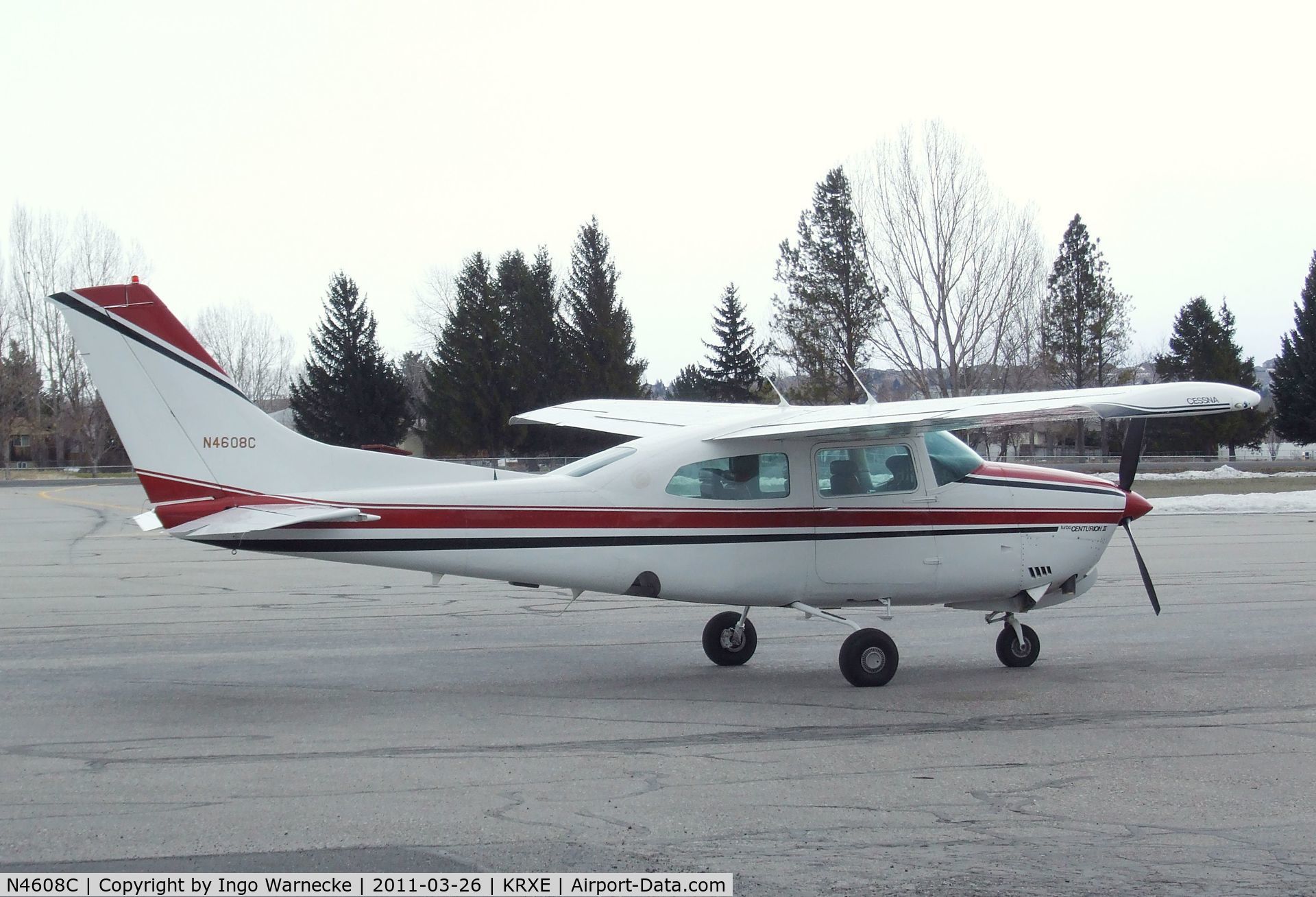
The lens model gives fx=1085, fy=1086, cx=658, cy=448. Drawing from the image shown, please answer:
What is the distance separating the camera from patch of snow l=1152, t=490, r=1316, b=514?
27.2 metres

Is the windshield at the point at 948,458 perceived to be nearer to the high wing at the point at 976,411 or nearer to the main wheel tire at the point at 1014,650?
the high wing at the point at 976,411

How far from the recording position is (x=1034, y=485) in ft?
30.9

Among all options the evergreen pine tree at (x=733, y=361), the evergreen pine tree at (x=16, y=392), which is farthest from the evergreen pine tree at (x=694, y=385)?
the evergreen pine tree at (x=16, y=392)

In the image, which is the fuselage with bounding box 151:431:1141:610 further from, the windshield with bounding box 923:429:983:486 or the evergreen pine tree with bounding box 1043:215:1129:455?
Result: the evergreen pine tree with bounding box 1043:215:1129:455

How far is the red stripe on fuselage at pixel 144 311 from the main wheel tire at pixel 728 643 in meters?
4.85

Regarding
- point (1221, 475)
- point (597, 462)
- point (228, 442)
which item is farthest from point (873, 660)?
point (1221, 475)

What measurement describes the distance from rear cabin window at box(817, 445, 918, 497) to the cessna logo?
183 inches

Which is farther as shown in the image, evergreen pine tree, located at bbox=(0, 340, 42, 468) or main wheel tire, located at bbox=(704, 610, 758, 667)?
evergreen pine tree, located at bbox=(0, 340, 42, 468)

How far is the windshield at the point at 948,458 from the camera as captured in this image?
9305 mm

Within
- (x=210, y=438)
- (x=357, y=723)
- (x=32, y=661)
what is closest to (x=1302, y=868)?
(x=357, y=723)

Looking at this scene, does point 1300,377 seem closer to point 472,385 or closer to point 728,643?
point 472,385

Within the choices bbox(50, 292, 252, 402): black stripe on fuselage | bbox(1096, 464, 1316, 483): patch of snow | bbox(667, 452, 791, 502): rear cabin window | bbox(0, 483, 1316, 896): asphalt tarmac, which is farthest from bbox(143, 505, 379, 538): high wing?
bbox(1096, 464, 1316, 483): patch of snow

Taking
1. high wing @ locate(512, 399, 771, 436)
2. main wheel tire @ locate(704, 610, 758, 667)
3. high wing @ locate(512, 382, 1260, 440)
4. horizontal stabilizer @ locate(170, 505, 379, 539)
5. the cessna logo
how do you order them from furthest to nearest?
high wing @ locate(512, 399, 771, 436) → main wheel tire @ locate(704, 610, 758, 667) → the cessna logo → horizontal stabilizer @ locate(170, 505, 379, 539) → high wing @ locate(512, 382, 1260, 440)

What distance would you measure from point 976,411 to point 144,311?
21.3ft
